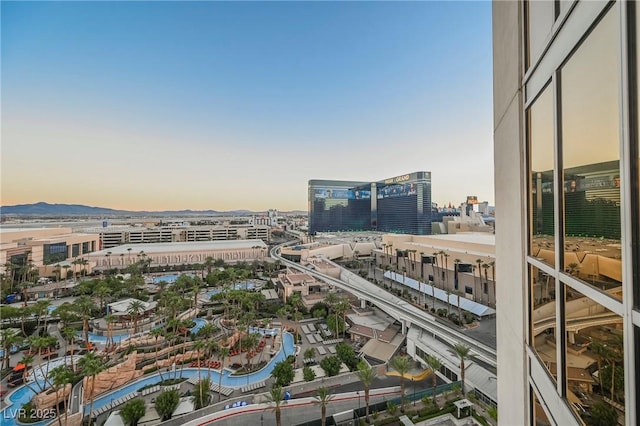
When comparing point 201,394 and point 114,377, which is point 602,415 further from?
point 114,377

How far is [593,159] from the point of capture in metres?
1.68

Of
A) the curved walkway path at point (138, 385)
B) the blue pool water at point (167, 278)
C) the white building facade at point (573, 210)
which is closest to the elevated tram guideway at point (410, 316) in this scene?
the curved walkway path at point (138, 385)

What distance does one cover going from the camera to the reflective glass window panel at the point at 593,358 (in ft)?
4.70

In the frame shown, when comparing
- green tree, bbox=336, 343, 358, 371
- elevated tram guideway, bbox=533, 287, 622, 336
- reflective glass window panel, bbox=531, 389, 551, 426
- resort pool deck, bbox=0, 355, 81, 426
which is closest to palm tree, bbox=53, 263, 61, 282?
resort pool deck, bbox=0, 355, 81, 426

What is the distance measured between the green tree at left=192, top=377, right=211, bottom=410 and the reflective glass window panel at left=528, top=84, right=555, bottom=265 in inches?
612

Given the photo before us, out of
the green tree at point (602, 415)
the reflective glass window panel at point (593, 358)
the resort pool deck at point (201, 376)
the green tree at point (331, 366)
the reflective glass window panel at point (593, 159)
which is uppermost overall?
the reflective glass window panel at point (593, 159)

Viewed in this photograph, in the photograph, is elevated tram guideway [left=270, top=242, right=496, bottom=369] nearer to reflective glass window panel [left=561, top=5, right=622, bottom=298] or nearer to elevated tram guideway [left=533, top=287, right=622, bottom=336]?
elevated tram guideway [left=533, top=287, right=622, bottom=336]

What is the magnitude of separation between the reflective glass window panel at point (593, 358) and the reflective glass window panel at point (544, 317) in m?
0.22

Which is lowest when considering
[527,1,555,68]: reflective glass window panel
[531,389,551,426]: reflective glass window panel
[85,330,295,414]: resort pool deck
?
[85,330,295,414]: resort pool deck

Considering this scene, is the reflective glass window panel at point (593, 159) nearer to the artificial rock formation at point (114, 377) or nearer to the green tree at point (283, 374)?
the green tree at point (283, 374)

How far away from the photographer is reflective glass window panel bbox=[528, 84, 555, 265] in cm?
226

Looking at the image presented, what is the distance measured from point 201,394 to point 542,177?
1610 centimetres

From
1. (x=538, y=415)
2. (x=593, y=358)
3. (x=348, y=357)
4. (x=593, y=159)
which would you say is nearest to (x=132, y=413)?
(x=348, y=357)

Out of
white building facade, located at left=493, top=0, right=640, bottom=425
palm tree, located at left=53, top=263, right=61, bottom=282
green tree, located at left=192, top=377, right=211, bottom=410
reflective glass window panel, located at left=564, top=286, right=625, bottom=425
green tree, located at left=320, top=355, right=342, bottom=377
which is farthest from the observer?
palm tree, located at left=53, top=263, right=61, bottom=282
